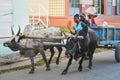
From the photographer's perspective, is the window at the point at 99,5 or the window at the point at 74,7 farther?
the window at the point at 99,5

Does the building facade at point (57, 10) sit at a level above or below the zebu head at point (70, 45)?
above

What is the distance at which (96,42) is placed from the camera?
14891mm

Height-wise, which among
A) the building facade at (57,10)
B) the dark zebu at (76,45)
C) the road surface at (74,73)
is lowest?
the road surface at (74,73)

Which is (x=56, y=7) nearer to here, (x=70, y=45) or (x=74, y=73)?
(x=74, y=73)

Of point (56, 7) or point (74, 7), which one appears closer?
point (56, 7)

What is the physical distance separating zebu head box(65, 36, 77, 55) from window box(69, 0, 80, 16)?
1817 cm

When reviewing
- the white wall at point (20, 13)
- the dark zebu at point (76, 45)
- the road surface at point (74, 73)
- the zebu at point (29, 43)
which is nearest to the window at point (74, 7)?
the white wall at point (20, 13)

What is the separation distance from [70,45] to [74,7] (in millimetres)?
19174

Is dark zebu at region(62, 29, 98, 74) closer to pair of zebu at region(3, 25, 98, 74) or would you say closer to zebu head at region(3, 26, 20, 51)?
pair of zebu at region(3, 25, 98, 74)

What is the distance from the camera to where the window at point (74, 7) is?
3183 centimetres

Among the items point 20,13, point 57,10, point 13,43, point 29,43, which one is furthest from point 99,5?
point 13,43

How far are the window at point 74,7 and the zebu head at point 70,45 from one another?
59.6 feet

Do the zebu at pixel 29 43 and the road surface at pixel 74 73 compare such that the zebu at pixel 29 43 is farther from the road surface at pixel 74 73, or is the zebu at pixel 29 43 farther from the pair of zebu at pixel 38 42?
the road surface at pixel 74 73

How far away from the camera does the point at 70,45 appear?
1333 cm
